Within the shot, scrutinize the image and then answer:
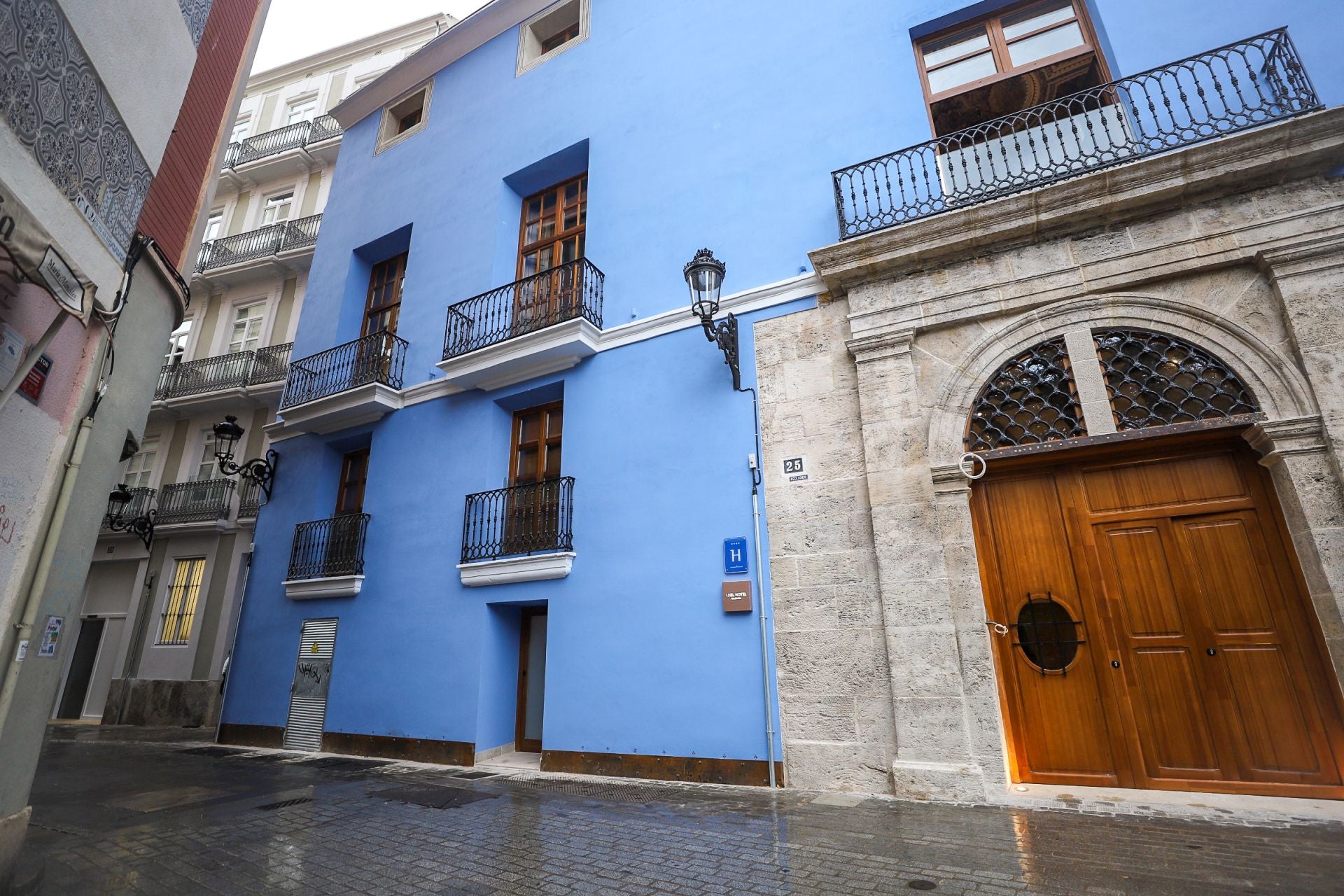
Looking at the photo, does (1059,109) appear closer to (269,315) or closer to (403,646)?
(403,646)

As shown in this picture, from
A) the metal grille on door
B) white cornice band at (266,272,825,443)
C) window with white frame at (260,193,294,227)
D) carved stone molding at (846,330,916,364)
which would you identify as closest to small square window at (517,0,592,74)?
white cornice band at (266,272,825,443)

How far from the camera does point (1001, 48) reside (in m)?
7.01

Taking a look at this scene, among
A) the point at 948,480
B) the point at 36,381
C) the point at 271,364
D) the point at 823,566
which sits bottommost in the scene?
the point at 823,566

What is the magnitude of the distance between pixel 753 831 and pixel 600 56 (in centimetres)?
1046

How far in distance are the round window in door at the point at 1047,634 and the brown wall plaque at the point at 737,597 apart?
237cm

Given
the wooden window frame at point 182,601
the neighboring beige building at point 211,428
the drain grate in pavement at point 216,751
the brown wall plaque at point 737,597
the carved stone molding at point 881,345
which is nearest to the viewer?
the carved stone molding at point 881,345

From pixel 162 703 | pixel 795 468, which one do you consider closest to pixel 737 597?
pixel 795 468

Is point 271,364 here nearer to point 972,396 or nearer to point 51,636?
point 51,636

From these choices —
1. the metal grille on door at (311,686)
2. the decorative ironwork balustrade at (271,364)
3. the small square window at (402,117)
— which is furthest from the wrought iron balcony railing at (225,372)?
the metal grille on door at (311,686)

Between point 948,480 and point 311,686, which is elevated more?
point 948,480

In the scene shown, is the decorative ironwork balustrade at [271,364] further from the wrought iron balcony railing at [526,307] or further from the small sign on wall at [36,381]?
the small sign on wall at [36,381]

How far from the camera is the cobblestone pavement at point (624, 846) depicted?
11.1ft

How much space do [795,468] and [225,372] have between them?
15.1 meters

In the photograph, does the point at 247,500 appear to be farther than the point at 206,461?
No
